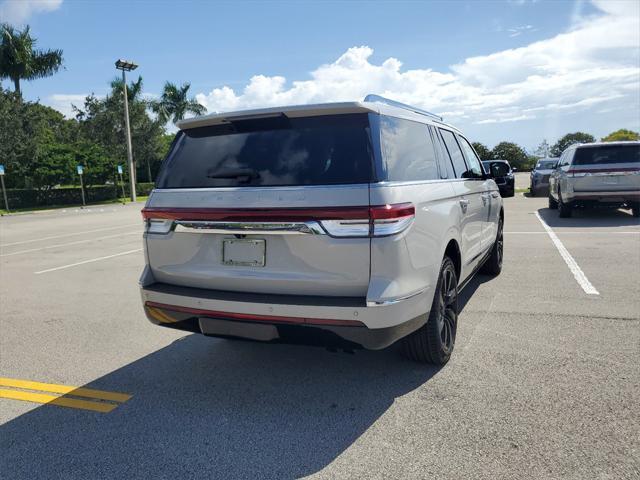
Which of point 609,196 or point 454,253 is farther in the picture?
point 609,196

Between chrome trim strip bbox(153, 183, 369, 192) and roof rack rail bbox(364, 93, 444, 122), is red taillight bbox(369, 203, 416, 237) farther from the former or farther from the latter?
roof rack rail bbox(364, 93, 444, 122)

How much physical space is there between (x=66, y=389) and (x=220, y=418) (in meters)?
1.38

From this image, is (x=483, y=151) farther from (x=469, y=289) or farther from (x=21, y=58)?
(x=469, y=289)

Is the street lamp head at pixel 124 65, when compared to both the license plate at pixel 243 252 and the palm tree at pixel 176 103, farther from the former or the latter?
the license plate at pixel 243 252

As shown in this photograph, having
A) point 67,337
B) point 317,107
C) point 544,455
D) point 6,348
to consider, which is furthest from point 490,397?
point 6,348

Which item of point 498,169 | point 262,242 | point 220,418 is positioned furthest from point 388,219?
point 498,169

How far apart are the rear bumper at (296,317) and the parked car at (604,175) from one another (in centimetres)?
1078

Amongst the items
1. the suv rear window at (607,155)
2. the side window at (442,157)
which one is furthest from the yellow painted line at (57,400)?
the suv rear window at (607,155)

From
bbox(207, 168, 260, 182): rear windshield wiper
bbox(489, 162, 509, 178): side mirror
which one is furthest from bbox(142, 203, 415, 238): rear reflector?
bbox(489, 162, 509, 178): side mirror

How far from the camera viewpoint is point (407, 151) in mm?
3572

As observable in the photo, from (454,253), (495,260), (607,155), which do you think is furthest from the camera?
(607,155)

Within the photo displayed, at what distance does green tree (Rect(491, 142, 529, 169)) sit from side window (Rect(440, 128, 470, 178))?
208ft

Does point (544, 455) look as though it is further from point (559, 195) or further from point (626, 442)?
point (559, 195)

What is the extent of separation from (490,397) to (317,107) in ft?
7.23
